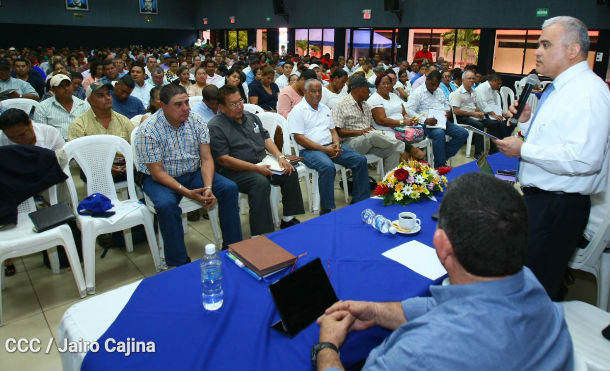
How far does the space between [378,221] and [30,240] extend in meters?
2.09

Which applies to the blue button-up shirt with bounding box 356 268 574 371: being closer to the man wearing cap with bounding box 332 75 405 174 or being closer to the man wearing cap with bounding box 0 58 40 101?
the man wearing cap with bounding box 332 75 405 174

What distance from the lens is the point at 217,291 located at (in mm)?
1645

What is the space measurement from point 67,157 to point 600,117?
3206mm

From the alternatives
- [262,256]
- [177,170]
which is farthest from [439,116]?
[262,256]

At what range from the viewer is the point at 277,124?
4227mm

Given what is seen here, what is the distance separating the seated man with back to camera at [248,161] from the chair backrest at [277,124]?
383 mm

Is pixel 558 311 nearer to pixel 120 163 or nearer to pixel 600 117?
pixel 600 117

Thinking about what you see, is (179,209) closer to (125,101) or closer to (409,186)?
(409,186)

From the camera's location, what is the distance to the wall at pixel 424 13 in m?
9.02

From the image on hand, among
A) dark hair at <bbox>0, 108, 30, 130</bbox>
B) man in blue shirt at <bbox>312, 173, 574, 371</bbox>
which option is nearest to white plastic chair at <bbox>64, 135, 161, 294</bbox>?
dark hair at <bbox>0, 108, 30, 130</bbox>

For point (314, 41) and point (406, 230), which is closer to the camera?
point (406, 230)

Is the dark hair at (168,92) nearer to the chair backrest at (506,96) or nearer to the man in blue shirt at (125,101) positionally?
the man in blue shirt at (125,101)

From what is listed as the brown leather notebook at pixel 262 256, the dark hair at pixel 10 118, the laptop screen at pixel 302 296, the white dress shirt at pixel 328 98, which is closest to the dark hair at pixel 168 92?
the dark hair at pixel 10 118

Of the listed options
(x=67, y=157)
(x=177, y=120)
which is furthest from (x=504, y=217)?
(x=67, y=157)
